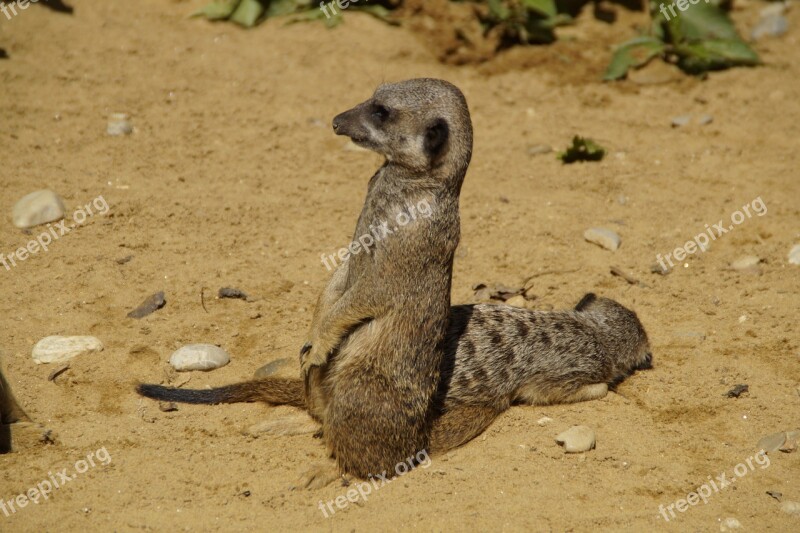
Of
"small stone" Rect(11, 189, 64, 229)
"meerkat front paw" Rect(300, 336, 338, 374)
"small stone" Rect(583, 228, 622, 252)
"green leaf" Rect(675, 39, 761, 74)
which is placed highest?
"green leaf" Rect(675, 39, 761, 74)

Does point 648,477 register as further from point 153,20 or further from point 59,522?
point 153,20

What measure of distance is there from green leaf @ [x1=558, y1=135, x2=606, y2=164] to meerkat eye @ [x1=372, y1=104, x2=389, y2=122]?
269 centimetres

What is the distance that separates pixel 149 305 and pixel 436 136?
1.90m

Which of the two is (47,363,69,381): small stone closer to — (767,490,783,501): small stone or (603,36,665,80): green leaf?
(767,490,783,501): small stone

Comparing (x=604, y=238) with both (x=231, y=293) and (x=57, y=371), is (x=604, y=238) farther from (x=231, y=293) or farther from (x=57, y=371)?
(x=57, y=371)

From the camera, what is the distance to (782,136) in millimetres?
6176

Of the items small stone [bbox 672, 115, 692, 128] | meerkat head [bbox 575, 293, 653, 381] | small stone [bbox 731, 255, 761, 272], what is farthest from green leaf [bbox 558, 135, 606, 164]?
meerkat head [bbox 575, 293, 653, 381]

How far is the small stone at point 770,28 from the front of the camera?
7.59 m

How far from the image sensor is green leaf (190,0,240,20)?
7.06 m

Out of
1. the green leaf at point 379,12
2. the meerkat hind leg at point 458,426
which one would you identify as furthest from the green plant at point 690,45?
the meerkat hind leg at point 458,426

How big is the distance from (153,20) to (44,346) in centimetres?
385

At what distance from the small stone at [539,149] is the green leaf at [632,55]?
1181 millimetres

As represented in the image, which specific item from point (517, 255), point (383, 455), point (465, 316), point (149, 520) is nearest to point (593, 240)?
point (517, 255)

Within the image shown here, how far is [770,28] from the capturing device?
24.9 ft
